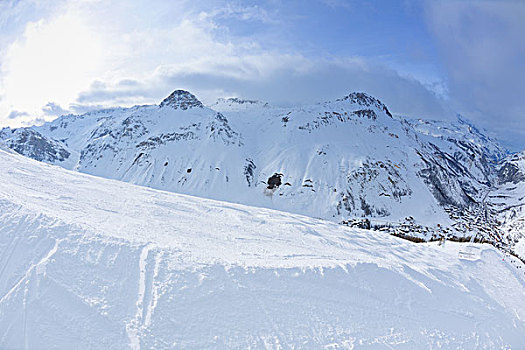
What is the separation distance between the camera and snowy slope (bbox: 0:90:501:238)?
98562 millimetres

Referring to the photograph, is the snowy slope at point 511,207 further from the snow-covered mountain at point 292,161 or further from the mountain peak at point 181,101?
the mountain peak at point 181,101

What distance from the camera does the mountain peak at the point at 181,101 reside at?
147 m

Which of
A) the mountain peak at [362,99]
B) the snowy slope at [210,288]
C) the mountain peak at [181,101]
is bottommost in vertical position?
the snowy slope at [210,288]

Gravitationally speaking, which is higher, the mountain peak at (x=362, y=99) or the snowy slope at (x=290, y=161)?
the mountain peak at (x=362, y=99)

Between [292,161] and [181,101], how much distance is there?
7513 cm

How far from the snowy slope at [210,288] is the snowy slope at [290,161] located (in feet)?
263

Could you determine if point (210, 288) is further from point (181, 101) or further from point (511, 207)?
point (511, 207)

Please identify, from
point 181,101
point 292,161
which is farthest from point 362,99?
point 181,101

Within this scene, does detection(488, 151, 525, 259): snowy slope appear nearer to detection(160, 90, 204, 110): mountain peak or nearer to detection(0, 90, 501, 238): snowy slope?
detection(0, 90, 501, 238): snowy slope

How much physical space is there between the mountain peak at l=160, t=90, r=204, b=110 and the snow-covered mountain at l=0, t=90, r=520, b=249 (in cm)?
67

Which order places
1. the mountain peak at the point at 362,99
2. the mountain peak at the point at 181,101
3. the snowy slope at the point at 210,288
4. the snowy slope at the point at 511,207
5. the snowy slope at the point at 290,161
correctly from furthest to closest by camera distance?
the mountain peak at the point at 362,99
the mountain peak at the point at 181,101
the snowy slope at the point at 290,161
the snowy slope at the point at 511,207
the snowy slope at the point at 210,288

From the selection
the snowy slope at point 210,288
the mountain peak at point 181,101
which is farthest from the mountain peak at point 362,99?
the snowy slope at point 210,288

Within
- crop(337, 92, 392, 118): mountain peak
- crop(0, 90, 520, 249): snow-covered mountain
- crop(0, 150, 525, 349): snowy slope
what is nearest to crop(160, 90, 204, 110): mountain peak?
crop(0, 90, 520, 249): snow-covered mountain

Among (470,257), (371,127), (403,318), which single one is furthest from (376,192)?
(403,318)
